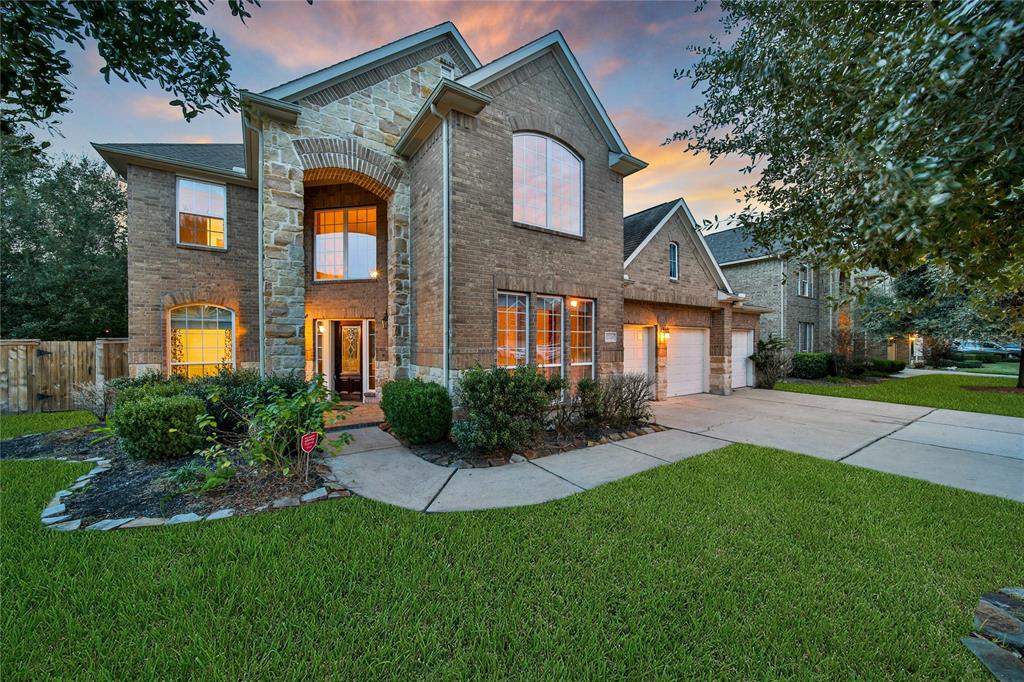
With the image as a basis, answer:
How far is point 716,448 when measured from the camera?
627 centimetres

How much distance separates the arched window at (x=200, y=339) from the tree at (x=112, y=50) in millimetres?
7956

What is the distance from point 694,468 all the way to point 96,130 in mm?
11201

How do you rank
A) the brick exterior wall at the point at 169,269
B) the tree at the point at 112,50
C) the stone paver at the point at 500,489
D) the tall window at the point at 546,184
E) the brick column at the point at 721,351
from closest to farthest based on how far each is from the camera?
the tree at the point at 112,50, the stone paver at the point at 500,489, the tall window at the point at 546,184, the brick exterior wall at the point at 169,269, the brick column at the point at 721,351

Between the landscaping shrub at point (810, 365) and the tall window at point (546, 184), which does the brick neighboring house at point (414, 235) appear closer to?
the tall window at point (546, 184)

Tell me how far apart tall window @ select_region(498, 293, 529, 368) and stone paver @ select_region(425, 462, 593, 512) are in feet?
8.81

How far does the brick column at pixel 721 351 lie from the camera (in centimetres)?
1245

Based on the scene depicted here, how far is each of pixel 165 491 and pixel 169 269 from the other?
806 centimetres

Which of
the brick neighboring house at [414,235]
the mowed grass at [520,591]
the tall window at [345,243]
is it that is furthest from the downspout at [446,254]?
the tall window at [345,243]

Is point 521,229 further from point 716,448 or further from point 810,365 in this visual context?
point 810,365

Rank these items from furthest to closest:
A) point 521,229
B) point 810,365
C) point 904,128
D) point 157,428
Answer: point 810,365
point 521,229
point 157,428
point 904,128

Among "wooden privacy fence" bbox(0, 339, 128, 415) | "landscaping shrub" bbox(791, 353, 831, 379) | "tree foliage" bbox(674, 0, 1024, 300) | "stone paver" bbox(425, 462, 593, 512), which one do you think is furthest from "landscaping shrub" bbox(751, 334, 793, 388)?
"wooden privacy fence" bbox(0, 339, 128, 415)

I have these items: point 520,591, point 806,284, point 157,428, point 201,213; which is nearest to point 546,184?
point 520,591

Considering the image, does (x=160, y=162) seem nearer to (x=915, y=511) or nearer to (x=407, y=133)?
(x=407, y=133)

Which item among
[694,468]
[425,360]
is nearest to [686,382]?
[694,468]
